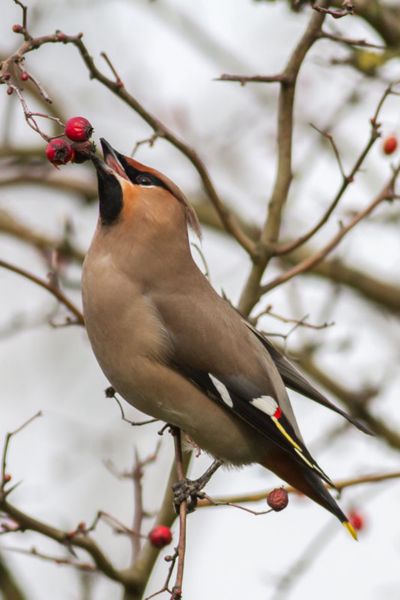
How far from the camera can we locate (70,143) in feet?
10.5

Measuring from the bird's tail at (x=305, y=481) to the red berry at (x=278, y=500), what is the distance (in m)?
0.45

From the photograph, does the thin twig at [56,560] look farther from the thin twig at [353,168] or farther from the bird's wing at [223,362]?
the thin twig at [353,168]

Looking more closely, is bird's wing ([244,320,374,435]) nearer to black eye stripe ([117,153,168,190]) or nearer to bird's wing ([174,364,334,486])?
bird's wing ([174,364,334,486])

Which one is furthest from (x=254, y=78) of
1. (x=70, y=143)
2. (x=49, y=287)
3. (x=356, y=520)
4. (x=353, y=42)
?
(x=356, y=520)

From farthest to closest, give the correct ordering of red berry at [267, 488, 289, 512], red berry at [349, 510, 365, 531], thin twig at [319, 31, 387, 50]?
red berry at [349, 510, 365, 531] < thin twig at [319, 31, 387, 50] < red berry at [267, 488, 289, 512]

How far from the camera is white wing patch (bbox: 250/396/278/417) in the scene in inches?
153

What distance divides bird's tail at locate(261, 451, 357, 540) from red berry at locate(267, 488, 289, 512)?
0.45 m

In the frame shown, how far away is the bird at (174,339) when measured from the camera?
3.71 meters

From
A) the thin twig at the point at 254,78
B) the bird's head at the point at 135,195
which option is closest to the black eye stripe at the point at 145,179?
the bird's head at the point at 135,195

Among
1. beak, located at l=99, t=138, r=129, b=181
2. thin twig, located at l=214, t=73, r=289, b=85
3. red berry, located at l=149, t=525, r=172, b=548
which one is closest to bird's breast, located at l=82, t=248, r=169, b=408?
beak, located at l=99, t=138, r=129, b=181

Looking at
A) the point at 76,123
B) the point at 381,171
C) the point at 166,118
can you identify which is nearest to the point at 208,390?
the point at 76,123

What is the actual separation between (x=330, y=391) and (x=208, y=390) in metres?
2.02

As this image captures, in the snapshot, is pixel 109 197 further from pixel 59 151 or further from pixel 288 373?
pixel 288 373

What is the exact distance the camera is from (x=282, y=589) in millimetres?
4898
